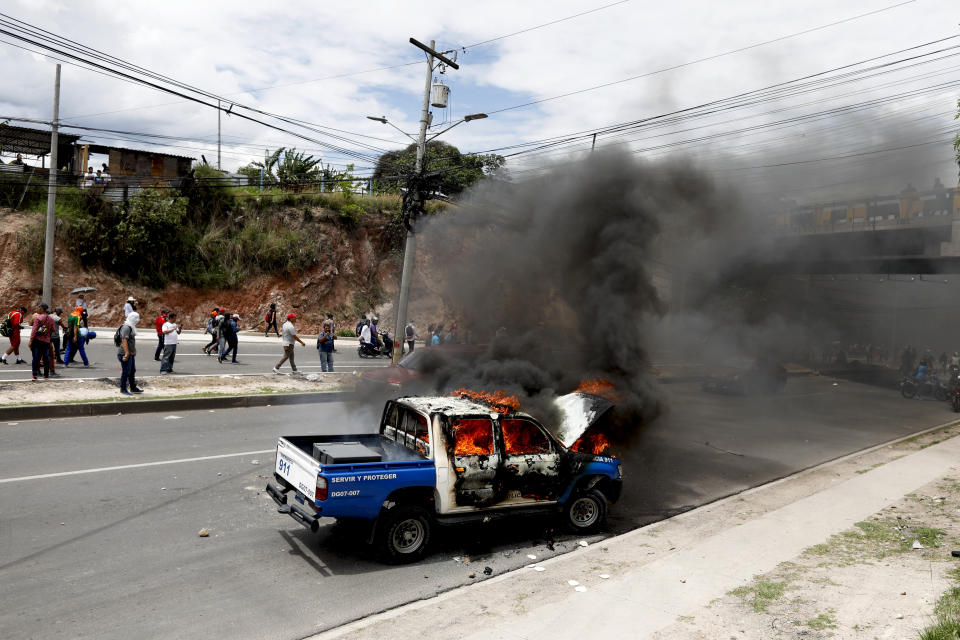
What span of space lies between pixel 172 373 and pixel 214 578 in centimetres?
1127

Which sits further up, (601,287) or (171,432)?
(601,287)

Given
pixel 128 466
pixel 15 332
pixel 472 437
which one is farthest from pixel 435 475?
pixel 15 332

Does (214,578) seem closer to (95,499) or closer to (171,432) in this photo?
→ (95,499)

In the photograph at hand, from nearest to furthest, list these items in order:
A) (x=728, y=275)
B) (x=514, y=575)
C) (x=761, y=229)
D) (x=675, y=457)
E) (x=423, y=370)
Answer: (x=514, y=575) → (x=423, y=370) → (x=675, y=457) → (x=761, y=229) → (x=728, y=275)

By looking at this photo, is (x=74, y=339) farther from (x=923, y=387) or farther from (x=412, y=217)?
(x=923, y=387)

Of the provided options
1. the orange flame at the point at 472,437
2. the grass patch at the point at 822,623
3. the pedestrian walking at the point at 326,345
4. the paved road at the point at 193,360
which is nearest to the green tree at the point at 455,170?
the pedestrian walking at the point at 326,345

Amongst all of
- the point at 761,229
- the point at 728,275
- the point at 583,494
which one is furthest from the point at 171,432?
the point at 728,275

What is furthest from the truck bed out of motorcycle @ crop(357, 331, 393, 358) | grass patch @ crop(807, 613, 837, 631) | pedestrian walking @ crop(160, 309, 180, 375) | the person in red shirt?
motorcycle @ crop(357, 331, 393, 358)

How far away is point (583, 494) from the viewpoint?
7.12m

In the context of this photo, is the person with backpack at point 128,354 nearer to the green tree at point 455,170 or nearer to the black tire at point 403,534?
the green tree at point 455,170

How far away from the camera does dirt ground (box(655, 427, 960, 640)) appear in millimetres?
4902

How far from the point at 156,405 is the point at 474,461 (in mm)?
8535

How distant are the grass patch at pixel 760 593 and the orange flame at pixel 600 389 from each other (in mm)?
3421

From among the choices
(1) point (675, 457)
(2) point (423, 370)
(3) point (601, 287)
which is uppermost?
(3) point (601, 287)
